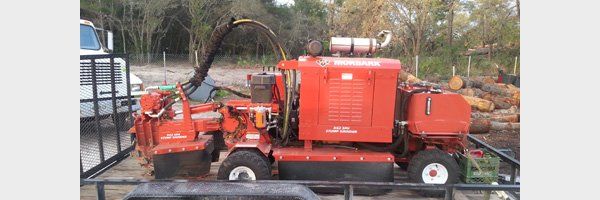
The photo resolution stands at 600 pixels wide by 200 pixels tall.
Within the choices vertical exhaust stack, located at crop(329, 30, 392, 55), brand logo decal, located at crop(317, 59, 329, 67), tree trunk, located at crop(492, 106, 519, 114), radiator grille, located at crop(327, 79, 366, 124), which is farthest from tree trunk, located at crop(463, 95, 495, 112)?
brand logo decal, located at crop(317, 59, 329, 67)

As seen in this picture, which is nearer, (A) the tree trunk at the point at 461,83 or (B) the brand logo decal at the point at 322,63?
(B) the brand logo decal at the point at 322,63

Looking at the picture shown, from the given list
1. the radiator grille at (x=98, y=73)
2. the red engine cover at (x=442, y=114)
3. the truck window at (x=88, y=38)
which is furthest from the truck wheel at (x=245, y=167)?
the truck window at (x=88, y=38)

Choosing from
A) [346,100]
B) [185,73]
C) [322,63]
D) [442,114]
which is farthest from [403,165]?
[185,73]

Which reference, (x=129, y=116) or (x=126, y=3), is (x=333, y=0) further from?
(x=129, y=116)

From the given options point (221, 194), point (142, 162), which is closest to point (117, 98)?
point (142, 162)

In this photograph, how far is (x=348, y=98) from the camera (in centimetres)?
479

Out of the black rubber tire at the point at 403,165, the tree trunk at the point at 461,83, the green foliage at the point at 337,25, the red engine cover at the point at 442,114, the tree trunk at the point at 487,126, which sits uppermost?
the green foliage at the point at 337,25

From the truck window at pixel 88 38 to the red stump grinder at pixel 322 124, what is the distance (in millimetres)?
4015

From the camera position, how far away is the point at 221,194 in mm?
3152

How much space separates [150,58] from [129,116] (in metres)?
15.8

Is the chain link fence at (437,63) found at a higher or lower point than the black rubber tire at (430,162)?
higher

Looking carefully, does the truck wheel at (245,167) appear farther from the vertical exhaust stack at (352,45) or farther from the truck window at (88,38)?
the truck window at (88,38)

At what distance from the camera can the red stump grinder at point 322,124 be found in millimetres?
4750

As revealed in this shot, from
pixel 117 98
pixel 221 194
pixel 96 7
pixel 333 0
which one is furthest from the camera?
pixel 96 7
